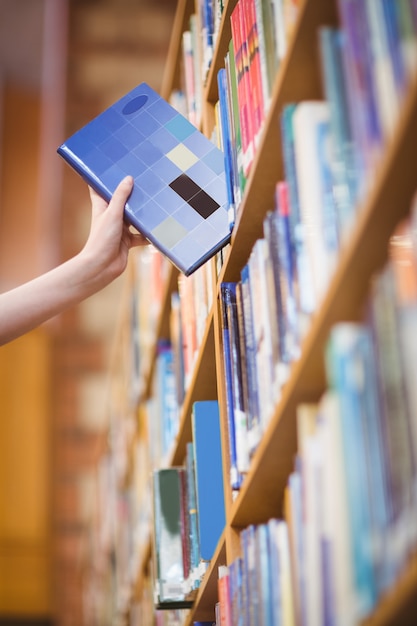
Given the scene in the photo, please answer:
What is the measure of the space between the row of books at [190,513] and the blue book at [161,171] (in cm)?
38

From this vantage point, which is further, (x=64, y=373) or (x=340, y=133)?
(x=64, y=373)

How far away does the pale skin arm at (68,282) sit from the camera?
1.73 m

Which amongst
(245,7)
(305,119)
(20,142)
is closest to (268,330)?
(305,119)

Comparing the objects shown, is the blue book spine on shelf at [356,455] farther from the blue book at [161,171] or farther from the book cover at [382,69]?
the blue book at [161,171]

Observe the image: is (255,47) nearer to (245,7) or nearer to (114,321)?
(245,7)

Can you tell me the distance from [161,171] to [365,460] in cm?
93

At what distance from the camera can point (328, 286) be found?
1080 millimetres

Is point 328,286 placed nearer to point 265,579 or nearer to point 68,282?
point 265,579

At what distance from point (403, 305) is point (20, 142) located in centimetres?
643

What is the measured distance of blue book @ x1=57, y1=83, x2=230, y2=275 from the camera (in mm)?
1696

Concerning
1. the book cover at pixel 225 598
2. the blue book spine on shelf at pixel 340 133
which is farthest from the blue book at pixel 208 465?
the blue book spine on shelf at pixel 340 133

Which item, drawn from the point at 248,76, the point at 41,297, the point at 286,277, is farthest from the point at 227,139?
the point at 286,277

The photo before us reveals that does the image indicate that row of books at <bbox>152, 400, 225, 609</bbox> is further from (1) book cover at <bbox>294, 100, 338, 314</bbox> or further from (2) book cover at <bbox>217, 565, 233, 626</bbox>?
(1) book cover at <bbox>294, 100, 338, 314</bbox>

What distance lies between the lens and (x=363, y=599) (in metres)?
0.93
